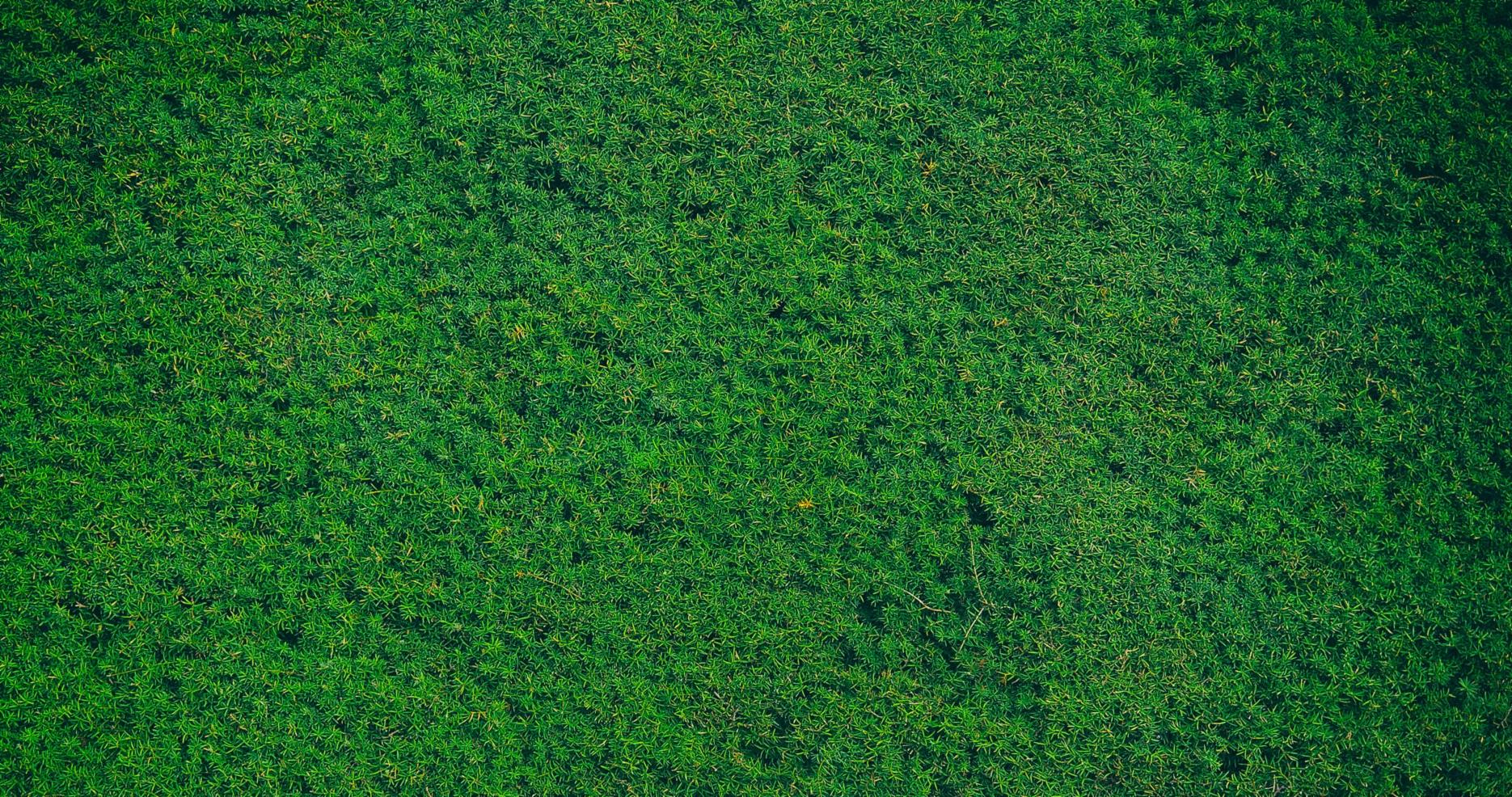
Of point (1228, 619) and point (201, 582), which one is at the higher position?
point (1228, 619)

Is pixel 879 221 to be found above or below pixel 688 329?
above

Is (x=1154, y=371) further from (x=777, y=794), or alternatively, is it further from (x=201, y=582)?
(x=201, y=582)

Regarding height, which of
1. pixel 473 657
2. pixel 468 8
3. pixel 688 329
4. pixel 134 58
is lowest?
pixel 473 657

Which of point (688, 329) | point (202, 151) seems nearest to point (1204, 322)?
point (688, 329)

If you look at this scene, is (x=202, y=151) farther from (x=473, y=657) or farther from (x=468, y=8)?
(x=473, y=657)

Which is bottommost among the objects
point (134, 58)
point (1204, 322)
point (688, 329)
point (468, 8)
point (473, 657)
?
point (473, 657)

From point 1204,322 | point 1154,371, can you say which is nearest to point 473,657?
point 1154,371
